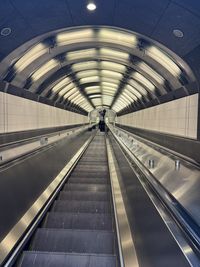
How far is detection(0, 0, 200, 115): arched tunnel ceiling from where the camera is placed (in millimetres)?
5293

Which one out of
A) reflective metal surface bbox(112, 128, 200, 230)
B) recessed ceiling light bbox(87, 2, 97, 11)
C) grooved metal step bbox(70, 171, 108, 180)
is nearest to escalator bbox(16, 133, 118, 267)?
reflective metal surface bbox(112, 128, 200, 230)

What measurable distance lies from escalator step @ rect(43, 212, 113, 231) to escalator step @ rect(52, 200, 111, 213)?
63cm

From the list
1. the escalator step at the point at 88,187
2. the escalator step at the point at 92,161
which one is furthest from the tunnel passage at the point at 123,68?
the escalator step at the point at 92,161

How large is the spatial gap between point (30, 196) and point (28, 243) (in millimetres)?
1329

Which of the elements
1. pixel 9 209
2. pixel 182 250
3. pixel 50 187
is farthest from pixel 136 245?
pixel 50 187

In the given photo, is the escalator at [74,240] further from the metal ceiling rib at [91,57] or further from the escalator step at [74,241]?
the metal ceiling rib at [91,57]

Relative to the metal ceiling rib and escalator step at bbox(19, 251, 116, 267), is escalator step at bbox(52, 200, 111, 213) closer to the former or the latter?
escalator step at bbox(19, 251, 116, 267)

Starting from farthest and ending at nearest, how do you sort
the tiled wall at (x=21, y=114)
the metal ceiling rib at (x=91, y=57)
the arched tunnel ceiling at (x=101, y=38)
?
the tiled wall at (x=21, y=114), the metal ceiling rib at (x=91, y=57), the arched tunnel ceiling at (x=101, y=38)

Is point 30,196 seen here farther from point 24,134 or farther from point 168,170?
point 24,134

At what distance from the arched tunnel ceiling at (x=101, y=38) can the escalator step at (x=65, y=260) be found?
397cm

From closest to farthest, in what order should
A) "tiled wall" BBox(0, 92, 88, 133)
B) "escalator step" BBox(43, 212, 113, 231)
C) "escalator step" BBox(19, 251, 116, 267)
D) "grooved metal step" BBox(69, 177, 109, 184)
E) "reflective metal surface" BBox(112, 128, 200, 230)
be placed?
"reflective metal surface" BBox(112, 128, 200, 230) < "escalator step" BBox(19, 251, 116, 267) < "escalator step" BBox(43, 212, 113, 231) < "grooved metal step" BBox(69, 177, 109, 184) < "tiled wall" BBox(0, 92, 88, 133)

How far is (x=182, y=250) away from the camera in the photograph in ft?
6.39

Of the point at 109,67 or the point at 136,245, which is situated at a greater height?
the point at 109,67

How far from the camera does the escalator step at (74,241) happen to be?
3854 millimetres
